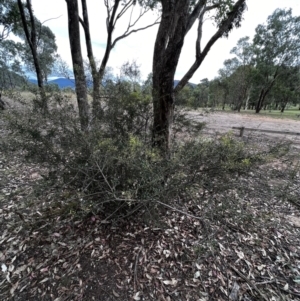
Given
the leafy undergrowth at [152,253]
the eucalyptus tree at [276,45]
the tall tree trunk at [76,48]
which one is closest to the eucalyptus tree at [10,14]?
the tall tree trunk at [76,48]

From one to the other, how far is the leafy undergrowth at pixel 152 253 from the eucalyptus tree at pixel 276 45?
19196mm

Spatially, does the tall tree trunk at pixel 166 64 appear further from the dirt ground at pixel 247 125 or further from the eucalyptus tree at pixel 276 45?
the eucalyptus tree at pixel 276 45

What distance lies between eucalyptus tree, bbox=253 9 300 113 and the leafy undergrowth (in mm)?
19196

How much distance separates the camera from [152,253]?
5.59 feet

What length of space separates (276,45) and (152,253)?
67.4 feet

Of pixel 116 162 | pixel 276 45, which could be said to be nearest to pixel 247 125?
pixel 116 162

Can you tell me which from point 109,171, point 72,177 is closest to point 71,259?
point 72,177

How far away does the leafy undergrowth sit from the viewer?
1438mm

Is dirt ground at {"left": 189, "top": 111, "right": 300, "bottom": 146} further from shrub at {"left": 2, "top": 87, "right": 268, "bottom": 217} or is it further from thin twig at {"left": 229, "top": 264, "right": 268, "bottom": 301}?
thin twig at {"left": 229, "top": 264, "right": 268, "bottom": 301}

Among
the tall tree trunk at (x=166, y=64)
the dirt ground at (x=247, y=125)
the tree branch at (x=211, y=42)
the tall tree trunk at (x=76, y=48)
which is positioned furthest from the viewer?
the dirt ground at (x=247, y=125)

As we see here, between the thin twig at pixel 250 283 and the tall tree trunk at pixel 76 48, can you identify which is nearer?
the thin twig at pixel 250 283

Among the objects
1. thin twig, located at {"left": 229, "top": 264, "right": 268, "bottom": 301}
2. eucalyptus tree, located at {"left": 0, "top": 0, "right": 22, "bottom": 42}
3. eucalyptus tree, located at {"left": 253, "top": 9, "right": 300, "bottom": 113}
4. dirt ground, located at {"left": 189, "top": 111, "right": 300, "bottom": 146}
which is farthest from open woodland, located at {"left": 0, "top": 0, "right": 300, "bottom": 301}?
eucalyptus tree, located at {"left": 253, "top": 9, "right": 300, "bottom": 113}

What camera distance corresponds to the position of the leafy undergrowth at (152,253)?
1438 millimetres

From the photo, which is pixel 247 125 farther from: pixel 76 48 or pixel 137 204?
pixel 137 204
